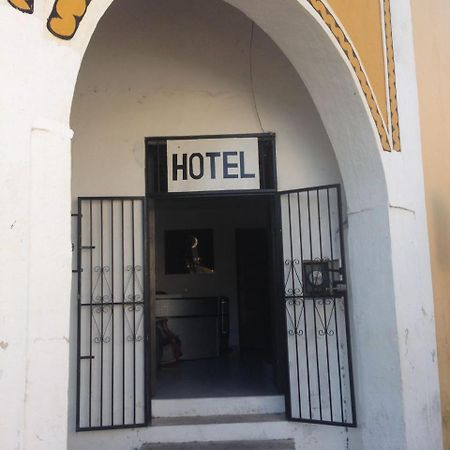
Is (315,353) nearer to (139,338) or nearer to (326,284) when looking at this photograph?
(326,284)

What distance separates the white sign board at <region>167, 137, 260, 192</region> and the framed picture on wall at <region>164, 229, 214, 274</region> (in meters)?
4.60

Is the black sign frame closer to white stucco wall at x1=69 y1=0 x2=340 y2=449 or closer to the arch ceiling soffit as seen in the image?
white stucco wall at x1=69 y1=0 x2=340 y2=449

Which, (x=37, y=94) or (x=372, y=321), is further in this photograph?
(x=372, y=321)

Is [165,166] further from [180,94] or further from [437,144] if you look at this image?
[437,144]

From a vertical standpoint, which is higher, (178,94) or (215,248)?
(178,94)

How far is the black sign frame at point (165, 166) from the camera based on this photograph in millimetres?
4516

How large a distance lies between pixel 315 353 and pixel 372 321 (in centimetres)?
71

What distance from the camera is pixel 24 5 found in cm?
203

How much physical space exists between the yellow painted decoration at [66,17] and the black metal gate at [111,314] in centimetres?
231

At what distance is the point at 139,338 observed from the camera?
170 inches

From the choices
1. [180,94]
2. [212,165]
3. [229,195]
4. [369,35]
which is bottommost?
[229,195]

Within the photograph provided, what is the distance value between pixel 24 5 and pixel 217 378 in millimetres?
4480

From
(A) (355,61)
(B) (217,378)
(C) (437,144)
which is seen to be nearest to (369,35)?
(A) (355,61)

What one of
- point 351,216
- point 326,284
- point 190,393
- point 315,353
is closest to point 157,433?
point 190,393
